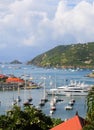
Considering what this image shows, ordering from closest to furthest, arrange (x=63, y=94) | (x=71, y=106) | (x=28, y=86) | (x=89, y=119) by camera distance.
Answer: (x=89, y=119), (x=71, y=106), (x=63, y=94), (x=28, y=86)

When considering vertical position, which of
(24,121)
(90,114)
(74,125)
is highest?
(90,114)

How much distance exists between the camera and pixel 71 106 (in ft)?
297

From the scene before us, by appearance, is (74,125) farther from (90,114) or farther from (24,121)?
(24,121)

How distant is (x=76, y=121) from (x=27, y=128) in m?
4.00

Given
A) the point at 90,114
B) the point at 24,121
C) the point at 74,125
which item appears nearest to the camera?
the point at 90,114

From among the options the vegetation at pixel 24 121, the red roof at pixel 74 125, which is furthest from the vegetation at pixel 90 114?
the vegetation at pixel 24 121

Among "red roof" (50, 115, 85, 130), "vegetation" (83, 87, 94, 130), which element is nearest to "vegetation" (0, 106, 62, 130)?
"red roof" (50, 115, 85, 130)

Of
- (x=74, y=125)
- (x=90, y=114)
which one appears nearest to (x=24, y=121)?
(x=74, y=125)

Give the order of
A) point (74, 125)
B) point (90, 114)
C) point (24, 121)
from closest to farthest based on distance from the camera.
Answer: point (90, 114), point (74, 125), point (24, 121)

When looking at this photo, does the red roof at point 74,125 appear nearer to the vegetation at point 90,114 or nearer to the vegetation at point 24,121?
the vegetation at point 90,114

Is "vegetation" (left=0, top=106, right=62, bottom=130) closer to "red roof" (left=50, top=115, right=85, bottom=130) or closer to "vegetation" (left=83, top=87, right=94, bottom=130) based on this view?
"red roof" (left=50, top=115, right=85, bottom=130)

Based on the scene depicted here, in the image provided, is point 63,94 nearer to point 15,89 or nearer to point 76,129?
point 15,89

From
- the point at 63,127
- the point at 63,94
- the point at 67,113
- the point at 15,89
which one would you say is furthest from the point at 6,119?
the point at 15,89

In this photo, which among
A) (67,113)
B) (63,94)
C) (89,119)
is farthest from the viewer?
(63,94)
